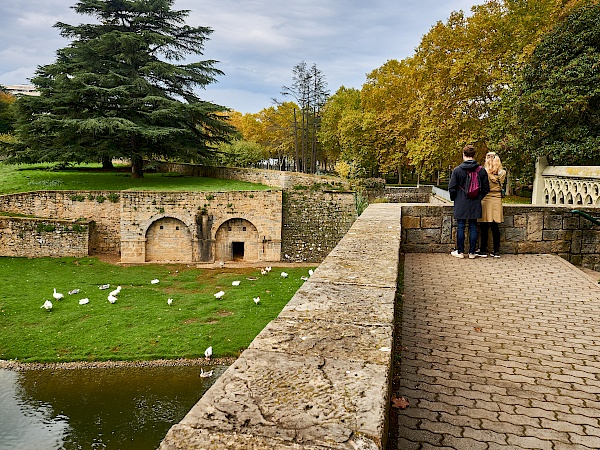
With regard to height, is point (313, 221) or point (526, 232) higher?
point (526, 232)

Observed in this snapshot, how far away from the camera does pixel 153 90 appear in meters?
26.6

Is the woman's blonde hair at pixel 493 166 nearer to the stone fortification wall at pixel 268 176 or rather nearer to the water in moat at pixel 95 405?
the water in moat at pixel 95 405

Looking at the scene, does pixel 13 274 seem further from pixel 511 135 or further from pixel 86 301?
pixel 511 135

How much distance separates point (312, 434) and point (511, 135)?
69.4 feet

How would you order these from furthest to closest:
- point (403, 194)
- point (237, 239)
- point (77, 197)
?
point (403, 194)
point (77, 197)
point (237, 239)

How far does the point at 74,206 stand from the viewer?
21.9 meters

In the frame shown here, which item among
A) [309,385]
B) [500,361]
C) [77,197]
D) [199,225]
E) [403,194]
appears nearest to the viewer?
[309,385]

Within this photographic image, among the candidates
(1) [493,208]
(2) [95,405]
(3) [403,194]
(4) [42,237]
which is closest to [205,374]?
(2) [95,405]

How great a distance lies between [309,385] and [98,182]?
2621 centimetres

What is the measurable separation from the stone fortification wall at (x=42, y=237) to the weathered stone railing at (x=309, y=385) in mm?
20705

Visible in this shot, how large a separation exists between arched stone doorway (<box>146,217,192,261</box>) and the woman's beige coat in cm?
1613

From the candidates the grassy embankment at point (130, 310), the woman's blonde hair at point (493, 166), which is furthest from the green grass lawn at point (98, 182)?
the woman's blonde hair at point (493, 166)

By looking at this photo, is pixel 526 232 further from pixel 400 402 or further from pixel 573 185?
pixel 573 185

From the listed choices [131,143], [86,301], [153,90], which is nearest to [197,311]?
[86,301]
